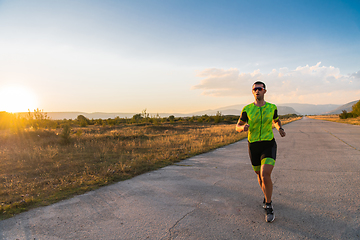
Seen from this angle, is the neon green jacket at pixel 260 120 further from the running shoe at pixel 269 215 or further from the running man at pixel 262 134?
the running shoe at pixel 269 215

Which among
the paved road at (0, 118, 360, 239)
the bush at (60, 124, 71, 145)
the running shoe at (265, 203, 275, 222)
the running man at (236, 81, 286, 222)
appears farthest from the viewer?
the bush at (60, 124, 71, 145)

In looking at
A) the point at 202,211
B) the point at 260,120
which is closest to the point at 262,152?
the point at 260,120

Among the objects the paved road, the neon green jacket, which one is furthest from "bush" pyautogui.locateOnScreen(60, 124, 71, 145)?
the neon green jacket

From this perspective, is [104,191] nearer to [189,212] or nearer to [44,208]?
[44,208]

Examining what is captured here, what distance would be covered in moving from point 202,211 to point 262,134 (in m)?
1.78

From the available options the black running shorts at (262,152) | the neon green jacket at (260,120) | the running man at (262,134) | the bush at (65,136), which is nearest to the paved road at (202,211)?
the running man at (262,134)

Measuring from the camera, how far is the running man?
354 centimetres

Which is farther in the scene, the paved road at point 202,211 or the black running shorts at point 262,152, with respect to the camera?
the black running shorts at point 262,152

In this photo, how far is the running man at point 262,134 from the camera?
3.54 m

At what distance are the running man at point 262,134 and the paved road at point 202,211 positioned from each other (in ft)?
1.92

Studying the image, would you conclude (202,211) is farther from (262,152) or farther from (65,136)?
(65,136)

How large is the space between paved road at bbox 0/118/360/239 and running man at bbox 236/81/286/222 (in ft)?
1.92

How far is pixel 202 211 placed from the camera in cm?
388

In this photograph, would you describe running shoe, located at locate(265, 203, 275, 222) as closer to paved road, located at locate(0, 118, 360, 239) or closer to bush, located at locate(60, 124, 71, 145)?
paved road, located at locate(0, 118, 360, 239)
